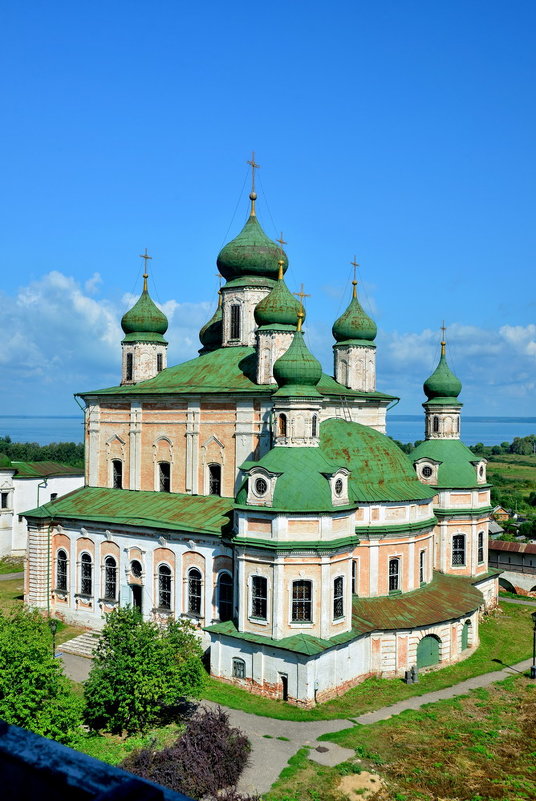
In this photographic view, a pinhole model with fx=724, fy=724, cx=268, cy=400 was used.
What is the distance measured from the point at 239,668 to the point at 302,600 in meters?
3.26

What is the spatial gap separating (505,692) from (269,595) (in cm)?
856

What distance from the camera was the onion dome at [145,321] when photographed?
36781 mm

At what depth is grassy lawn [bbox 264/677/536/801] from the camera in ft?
56.0

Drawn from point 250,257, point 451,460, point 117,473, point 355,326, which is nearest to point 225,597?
point 117,473

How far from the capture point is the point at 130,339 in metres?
36.6

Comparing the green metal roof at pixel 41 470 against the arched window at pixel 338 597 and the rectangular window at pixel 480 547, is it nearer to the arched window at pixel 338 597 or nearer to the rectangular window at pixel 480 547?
the rectangular window at pixel 480 547

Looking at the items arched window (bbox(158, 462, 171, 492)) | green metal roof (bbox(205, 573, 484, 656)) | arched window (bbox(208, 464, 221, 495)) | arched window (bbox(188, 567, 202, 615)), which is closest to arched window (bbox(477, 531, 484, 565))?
green metal roof (bbox(205, 573, 484, 656))

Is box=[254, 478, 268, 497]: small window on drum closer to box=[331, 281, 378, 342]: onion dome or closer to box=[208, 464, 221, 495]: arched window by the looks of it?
box=[208, 464, 221, 495]: arched window

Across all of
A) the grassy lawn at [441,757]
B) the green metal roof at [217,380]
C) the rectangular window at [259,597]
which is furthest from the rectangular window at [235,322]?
the grassy lawn at [441,757]

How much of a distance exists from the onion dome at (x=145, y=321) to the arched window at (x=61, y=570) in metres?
11.1

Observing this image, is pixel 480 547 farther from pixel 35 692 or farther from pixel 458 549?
pixel 35 692

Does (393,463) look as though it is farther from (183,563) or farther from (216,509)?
(183,563)

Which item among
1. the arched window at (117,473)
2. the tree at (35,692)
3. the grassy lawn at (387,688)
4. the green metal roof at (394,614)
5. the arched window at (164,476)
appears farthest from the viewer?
the arched window at (117,473)

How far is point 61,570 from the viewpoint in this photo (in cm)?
3225
